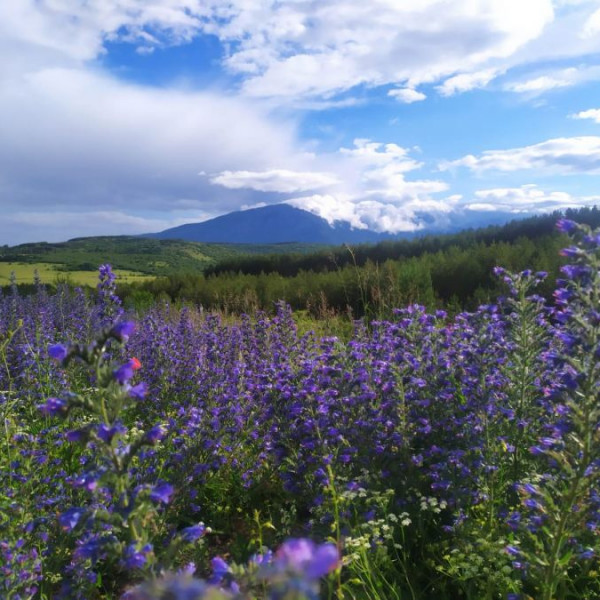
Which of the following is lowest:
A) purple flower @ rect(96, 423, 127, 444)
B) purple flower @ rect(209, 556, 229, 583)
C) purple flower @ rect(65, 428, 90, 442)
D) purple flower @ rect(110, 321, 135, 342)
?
purple flower @ rect(209, 556, 229, 583)

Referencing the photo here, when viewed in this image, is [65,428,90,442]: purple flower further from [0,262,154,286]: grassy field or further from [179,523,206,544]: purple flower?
[0,262,154,286]: grassy field

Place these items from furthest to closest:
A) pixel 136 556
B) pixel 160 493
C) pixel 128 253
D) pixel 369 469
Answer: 1. pixel 128 253
2. pixel 369 469
3. pixel 160 493
4. pixel 136 556

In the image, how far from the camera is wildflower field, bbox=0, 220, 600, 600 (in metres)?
2.54

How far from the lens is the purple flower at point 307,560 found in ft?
2.59

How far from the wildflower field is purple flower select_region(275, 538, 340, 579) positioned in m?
0.97

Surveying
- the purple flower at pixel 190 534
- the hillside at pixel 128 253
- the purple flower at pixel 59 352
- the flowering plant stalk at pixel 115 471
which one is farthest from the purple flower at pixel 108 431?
the hillside at pixel 128 253

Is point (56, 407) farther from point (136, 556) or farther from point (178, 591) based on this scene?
point (178, 591)

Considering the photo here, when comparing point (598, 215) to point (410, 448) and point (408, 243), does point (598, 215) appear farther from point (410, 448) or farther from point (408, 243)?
point (410, 448)

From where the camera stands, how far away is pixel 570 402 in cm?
250

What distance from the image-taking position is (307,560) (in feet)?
2.71

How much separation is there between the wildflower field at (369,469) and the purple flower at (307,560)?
3.18 ft

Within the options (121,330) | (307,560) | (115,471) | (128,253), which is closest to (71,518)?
(115,471)

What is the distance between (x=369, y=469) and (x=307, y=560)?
347cm

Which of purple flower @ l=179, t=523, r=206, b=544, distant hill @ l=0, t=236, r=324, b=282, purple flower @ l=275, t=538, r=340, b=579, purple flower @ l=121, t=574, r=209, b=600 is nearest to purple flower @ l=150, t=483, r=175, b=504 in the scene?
purple flower @ l=179, t=523, r=206, b=544
